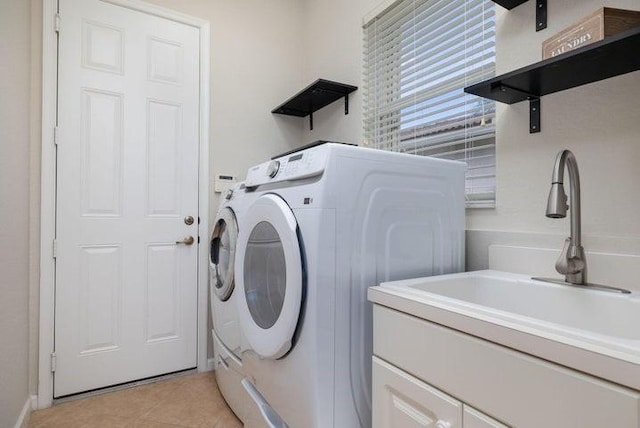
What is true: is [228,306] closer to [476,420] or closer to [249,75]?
[476,420]

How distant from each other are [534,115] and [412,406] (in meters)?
1.09

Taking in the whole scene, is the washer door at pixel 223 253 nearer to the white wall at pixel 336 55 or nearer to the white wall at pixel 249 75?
the white wall at pixel 249 75

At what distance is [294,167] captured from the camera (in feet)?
4.00

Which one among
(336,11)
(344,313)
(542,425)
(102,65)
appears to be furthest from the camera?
(336,11)

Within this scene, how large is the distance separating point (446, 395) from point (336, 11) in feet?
8.13

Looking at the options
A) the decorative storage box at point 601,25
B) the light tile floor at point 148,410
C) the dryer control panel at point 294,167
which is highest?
the decorative storage box at point 601,25

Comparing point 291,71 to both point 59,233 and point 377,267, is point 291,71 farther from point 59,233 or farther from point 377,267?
point 377,267

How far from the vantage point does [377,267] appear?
1.16 m

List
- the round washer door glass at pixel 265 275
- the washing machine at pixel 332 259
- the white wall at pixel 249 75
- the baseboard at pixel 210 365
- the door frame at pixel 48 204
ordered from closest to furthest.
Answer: the washing machine at pixel 332 259, the round washer door glass at pixel 265 275, the door frame at pixel 48 204, the baseboard at pixel 210 365, the white wall at pixel 249 75

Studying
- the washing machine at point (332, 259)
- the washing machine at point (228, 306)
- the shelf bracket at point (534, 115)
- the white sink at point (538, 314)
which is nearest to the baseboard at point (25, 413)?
the washing machine at point (228, 306)

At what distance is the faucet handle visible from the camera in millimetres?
1015

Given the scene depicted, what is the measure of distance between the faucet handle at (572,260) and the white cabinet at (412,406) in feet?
1.80

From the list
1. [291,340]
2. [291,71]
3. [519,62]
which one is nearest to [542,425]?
[291,340]

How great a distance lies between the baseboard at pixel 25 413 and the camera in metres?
1.63
